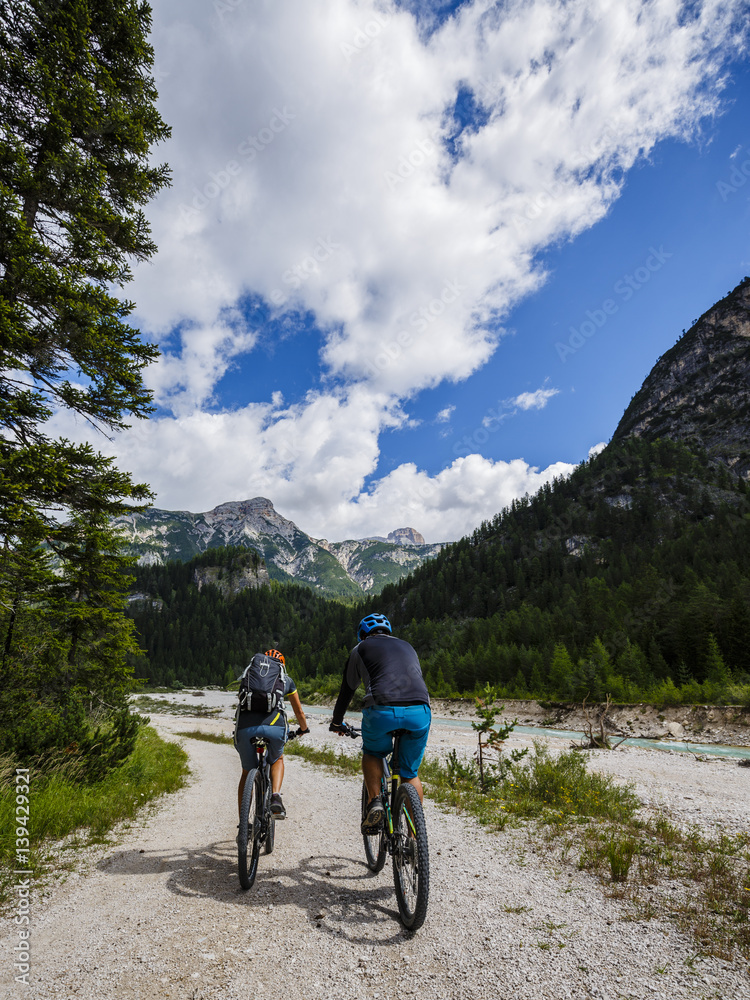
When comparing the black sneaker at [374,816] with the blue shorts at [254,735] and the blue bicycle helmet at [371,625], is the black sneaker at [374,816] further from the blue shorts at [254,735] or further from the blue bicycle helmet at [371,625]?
the blue bicycle helmet at [371,625]

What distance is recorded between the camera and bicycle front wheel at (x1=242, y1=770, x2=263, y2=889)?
4.55m

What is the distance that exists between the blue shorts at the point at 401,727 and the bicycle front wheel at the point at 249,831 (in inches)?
59.3

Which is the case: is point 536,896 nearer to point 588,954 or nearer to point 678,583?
point 588,954

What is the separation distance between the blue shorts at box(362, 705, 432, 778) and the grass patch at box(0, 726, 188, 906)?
3.95m

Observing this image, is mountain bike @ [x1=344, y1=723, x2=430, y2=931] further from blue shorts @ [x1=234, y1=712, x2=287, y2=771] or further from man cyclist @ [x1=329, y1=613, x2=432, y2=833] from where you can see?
blue shorts @ [x1=234, y1=712, x2=287, y2=771]

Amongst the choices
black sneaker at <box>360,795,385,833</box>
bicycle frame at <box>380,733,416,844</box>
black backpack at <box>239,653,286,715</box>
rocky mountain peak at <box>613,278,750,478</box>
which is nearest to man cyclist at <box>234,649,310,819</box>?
black backpack at <box>239,653,286,715</box>

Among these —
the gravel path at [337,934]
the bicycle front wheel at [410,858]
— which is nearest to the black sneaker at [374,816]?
the bicycle front wheel at [410,858]

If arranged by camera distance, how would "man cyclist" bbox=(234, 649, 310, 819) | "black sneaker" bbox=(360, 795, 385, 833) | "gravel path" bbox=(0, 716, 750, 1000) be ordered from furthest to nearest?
"man cyclist" bbox=(234, 649, 310, 819) → "black sneaker" bbox=(360, 795, 385, 833) → "gravel path" bbox=(0, 716, 750, 1000)

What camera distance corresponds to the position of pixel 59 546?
9961 millimetres

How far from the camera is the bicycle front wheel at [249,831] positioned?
179 inches

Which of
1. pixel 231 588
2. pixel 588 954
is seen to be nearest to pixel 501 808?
pixel 588 954

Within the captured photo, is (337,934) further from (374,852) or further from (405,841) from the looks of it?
(374,852)

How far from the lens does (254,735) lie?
5.34 m

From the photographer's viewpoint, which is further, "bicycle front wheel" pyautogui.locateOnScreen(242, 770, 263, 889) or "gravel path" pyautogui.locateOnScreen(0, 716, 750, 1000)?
"bicycle front wheel" pyautogui.locateOnScreen(242, 770, 263, 889)
